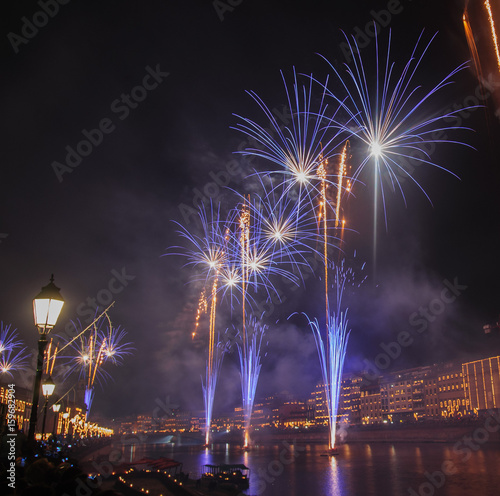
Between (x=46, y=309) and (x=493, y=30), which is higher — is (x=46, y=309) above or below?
below

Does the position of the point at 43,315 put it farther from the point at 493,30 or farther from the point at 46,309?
the point at 493,30

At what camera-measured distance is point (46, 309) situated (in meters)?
7.48

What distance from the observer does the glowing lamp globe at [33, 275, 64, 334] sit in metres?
7.48

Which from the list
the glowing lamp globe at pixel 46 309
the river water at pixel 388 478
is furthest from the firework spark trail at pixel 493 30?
the river water at pixel 388 478

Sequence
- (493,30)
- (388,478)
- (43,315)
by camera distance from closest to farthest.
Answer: (43,315), (493,30), (388,478)

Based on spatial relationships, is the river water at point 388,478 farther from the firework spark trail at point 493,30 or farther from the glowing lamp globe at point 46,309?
the glowing lamp globe at point 46,309

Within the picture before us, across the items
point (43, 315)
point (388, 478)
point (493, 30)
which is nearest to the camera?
point (43, 315)

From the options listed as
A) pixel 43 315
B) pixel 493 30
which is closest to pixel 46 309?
pixel 43 315

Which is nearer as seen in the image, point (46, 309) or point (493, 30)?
point (46, 309)

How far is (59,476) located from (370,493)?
33773 mm

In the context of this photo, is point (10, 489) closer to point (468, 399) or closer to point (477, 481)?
point (477, 481)

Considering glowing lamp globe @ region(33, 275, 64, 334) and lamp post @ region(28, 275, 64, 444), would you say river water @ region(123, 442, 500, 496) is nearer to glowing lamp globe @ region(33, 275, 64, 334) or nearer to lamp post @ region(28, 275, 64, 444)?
lamp post @ region(28, 275, 64, 444)

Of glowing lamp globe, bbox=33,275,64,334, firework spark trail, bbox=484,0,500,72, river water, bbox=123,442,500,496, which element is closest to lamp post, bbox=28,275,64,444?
glowing lamp globe, bbox=33,275,64,334

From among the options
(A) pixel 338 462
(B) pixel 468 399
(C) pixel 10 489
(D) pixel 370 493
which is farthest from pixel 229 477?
(B) pixel 468 399
